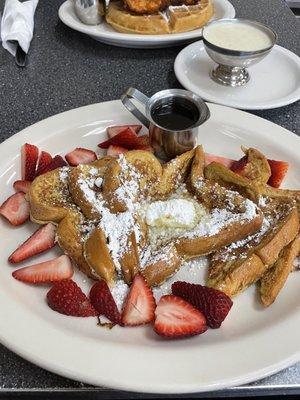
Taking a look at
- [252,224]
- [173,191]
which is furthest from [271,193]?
[173,191]

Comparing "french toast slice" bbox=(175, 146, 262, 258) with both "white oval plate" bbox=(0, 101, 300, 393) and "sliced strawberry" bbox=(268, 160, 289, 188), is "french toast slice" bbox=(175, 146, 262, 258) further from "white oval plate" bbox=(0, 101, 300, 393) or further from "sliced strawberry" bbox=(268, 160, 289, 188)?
"sliced strawberry" bbox=(268, 160, 289, 188)

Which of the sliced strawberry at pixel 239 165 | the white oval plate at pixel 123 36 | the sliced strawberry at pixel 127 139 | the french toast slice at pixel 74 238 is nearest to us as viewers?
the french toast slice at pixel 74 238

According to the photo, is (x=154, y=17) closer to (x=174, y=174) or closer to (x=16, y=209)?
(x=174, y=174)

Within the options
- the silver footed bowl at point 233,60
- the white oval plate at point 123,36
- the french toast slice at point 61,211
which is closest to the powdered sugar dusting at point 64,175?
the french toast slice at point 61,211

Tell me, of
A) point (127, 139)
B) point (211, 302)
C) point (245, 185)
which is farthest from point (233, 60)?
point (211, 302)

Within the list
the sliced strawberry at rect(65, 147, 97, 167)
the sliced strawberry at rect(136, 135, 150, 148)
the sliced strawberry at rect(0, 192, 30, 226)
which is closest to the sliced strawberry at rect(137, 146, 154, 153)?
the sliced strawberry at rect(136, 135, 150, 148)

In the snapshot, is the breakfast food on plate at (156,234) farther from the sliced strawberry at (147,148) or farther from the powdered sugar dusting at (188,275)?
the sliced strawberry at (147,148)

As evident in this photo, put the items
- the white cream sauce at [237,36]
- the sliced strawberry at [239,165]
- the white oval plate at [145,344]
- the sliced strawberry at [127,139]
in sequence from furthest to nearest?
1. the white cream sauce at [237,36]
2. the sliced strawberry at [127,139]
3. the sliced strawberry at [239,165]
4. the white oval plate at [145,344]
